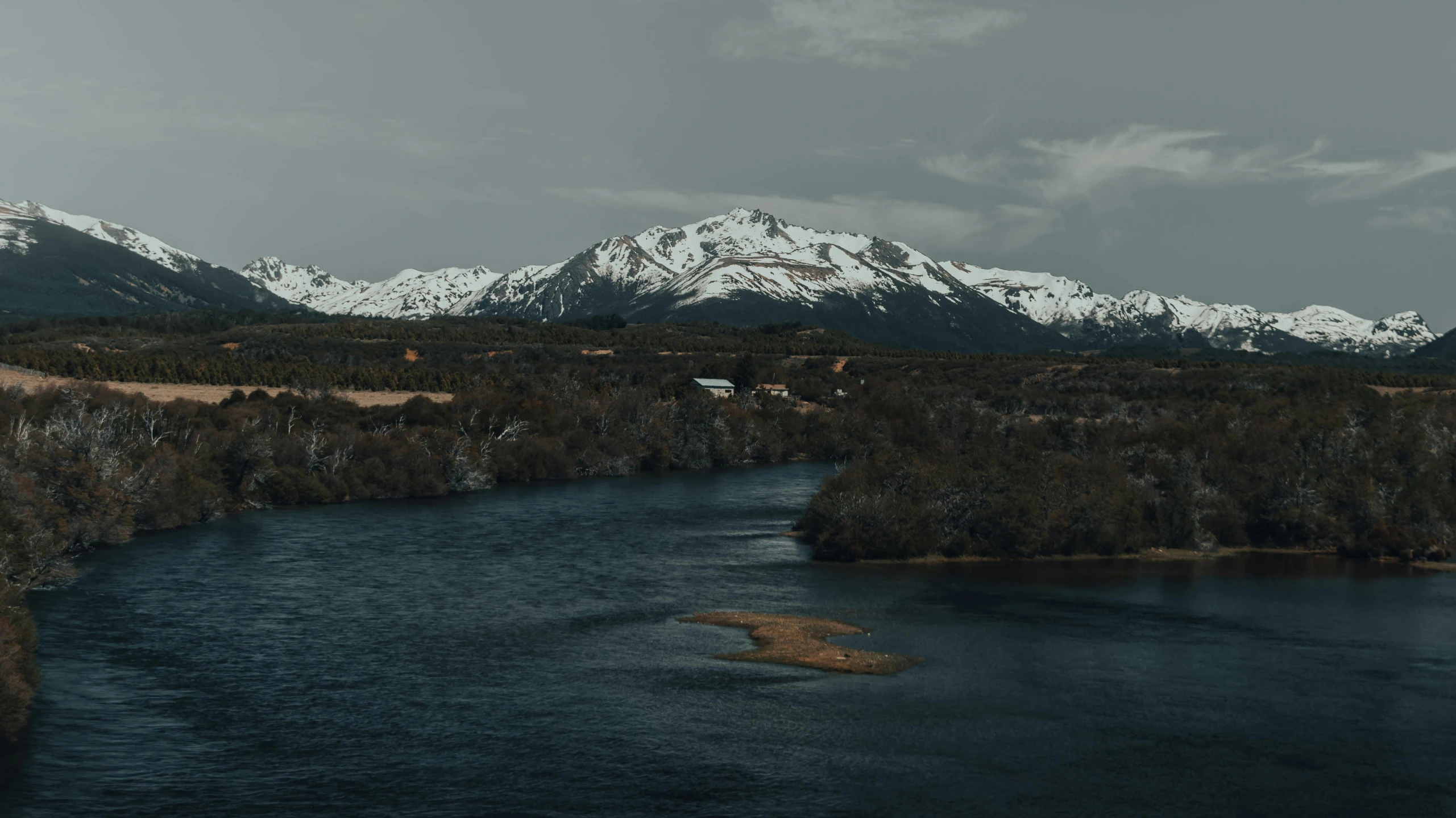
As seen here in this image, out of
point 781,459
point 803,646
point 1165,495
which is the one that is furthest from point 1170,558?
point 781,459

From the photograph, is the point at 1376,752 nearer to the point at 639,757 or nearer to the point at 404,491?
the point at 639,757

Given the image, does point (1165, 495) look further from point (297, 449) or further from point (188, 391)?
point (188, 391)

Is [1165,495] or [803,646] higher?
[1165,495]

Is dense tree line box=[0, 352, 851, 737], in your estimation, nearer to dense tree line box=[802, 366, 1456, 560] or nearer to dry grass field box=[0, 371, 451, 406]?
dry grass field box=[0, 371, 451, 406]

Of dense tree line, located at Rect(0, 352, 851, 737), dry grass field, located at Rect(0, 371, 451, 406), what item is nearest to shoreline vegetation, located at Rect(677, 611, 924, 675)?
dense tree line, located at Rect(0, 352, 851, 737)

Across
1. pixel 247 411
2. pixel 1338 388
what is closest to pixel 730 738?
pixel 247 411

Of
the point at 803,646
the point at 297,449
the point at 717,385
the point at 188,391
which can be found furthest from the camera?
the point at 717,385
